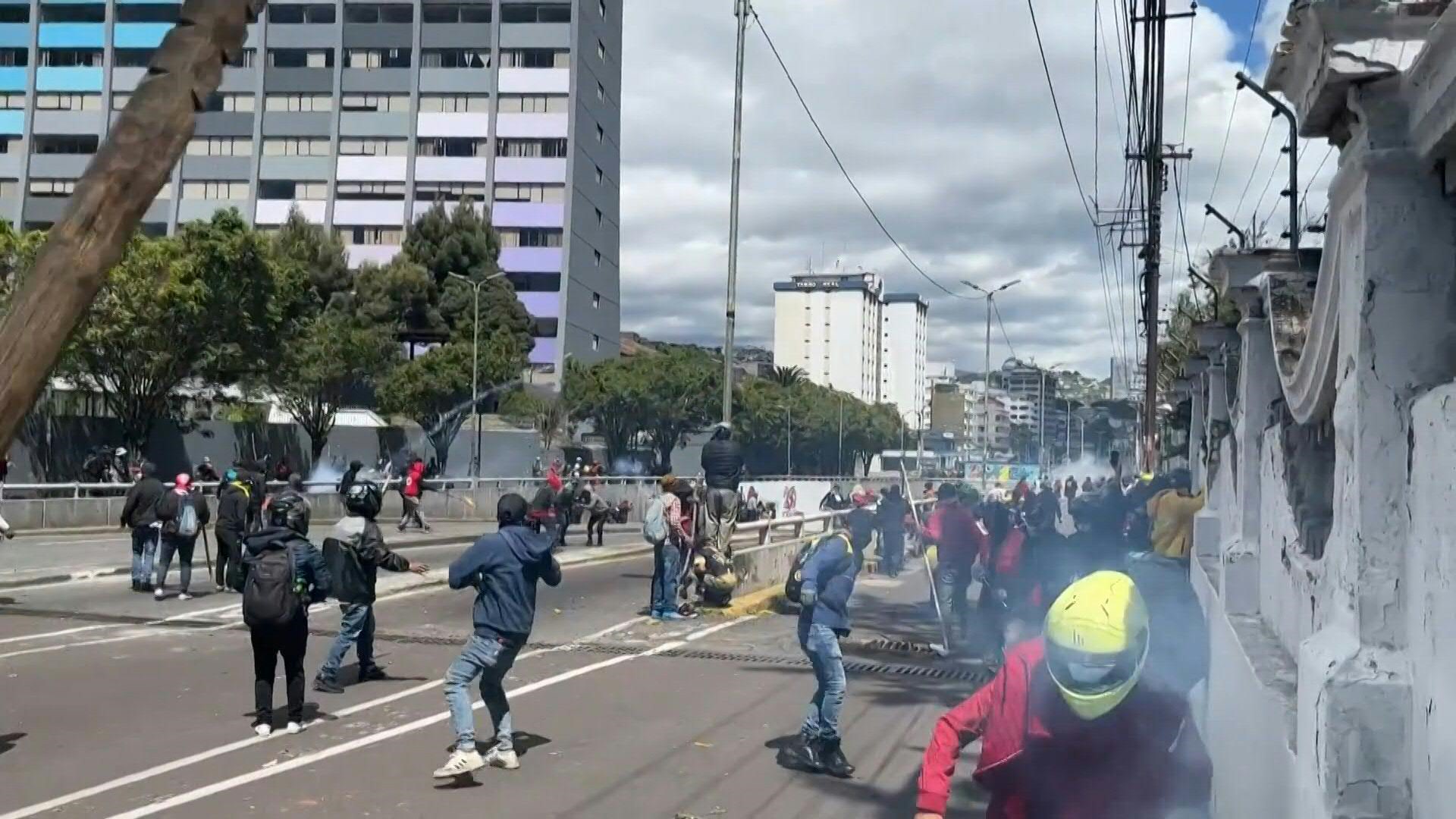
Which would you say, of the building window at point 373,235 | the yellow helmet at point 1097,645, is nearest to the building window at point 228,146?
the building window at point 373,235

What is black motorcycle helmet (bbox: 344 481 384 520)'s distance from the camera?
970cm

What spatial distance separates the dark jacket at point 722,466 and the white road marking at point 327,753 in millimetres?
3994

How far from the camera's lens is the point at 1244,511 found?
7.64 meters

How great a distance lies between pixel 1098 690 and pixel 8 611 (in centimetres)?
1425

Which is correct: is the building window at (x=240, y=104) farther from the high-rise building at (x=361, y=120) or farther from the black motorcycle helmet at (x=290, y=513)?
the black motorcycle helmet at (x=290, y=513)

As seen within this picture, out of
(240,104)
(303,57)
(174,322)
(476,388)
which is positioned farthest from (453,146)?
(174,322)

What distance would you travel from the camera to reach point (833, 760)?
793 cm

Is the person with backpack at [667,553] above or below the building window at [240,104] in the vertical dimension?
below

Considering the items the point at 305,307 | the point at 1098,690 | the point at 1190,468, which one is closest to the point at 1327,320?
the point at 1098,690

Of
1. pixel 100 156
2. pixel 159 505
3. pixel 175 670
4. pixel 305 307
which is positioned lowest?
pixel 175 670

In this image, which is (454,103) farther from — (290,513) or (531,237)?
Result: (290,513)

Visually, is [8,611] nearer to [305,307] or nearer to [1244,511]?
[1244,511]

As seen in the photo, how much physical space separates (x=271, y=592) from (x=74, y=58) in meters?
78.6

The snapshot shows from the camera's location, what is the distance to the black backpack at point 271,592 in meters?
8.04
